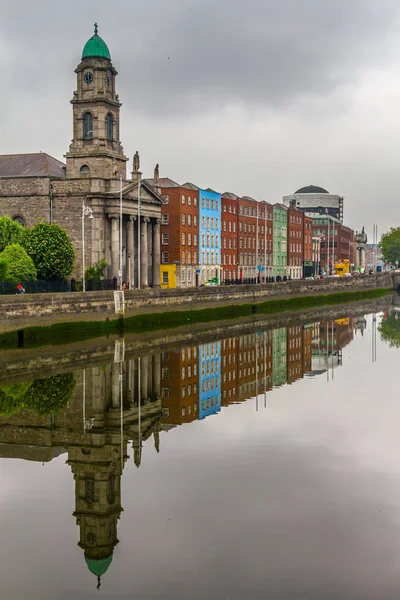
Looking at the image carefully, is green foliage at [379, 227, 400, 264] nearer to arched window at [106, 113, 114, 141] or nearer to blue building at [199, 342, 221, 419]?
arched window at [106, 113, 114, 141]

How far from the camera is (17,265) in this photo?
5288 cm

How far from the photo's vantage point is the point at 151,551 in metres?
15.1

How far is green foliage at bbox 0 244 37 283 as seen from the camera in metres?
52.4

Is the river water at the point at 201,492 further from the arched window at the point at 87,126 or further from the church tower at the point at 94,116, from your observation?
the arched window at the point at 87,126

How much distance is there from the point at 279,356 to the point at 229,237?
2343 inches

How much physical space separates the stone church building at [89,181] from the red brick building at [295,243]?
6021cm

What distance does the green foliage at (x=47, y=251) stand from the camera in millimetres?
58406

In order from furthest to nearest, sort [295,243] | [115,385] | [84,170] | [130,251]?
[295,243] < [130,251] < [84,170] < [115,385]

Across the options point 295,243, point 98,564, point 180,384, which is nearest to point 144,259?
point 180,384

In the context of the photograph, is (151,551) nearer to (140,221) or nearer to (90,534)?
(90,534)

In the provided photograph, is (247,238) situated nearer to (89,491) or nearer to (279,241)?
(279,241)

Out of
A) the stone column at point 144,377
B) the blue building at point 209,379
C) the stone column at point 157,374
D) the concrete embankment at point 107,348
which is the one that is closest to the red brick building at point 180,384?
the stone column at point 157,374

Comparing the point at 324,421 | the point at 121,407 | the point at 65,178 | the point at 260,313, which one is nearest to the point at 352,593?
the point at 324,421

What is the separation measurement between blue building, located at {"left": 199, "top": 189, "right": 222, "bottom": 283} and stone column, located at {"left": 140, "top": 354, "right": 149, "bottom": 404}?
5093cm
